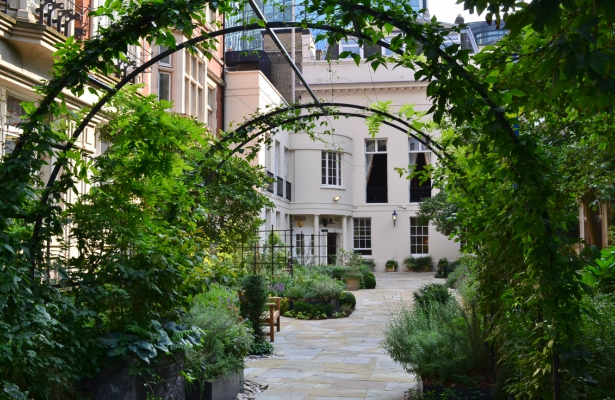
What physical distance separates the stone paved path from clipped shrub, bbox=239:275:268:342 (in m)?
0.61

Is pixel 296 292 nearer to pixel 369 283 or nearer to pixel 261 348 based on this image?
pixel 261 348

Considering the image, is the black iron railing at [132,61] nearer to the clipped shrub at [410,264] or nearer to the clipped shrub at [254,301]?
the clipped shrub at [254,301]

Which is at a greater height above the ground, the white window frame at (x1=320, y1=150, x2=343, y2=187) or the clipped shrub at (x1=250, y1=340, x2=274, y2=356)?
the white window frame at (x1=320, y1=150, x2=343, y2=187)

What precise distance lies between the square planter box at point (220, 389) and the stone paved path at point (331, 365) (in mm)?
337

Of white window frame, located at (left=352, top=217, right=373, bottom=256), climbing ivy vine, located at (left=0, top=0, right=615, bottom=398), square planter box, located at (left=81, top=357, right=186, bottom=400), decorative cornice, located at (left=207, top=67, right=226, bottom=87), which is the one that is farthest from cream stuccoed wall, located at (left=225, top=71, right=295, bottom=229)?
climbing ivy vine, located at (left=0, top=0, right=615, bottom=398)

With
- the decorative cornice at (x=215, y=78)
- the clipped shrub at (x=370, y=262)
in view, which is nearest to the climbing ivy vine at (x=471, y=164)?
the decorative cornice at (x=215, y=78)

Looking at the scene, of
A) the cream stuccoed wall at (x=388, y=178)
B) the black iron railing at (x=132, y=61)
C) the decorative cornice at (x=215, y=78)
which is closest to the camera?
the black iron railing at (x=132, y=61)

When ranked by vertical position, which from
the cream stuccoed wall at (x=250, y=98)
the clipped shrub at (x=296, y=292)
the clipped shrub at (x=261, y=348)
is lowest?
the clipped shrub at (x=261, y=348)

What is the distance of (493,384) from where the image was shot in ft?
18.7

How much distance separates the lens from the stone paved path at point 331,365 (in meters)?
7.13

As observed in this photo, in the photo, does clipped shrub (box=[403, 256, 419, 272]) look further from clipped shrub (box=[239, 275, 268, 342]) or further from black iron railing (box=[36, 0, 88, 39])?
black iron railing (box=[36, 0, 88, 39])

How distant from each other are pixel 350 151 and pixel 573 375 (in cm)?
2522

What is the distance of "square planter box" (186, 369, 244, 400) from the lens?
5.92 metres

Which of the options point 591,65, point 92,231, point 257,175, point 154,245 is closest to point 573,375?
point 591,65
